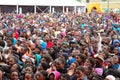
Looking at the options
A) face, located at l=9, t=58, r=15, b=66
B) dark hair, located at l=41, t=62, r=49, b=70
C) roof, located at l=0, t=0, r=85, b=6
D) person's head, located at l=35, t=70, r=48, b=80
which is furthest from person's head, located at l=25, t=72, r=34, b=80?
roof, located at l=0, t=0, r=85, b=6

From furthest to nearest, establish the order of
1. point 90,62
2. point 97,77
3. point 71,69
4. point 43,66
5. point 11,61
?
point 11,61 → point 43,66 → point 90,62 → point 71,69 → point 97,77

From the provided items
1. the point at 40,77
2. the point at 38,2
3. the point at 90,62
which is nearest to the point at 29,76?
the point at 40,77

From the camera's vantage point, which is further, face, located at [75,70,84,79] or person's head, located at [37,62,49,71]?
person's head, located at [37,62,49,71]

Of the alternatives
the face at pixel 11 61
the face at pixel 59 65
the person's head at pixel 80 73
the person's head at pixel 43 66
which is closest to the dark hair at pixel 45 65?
the person's head at pixel 43 66

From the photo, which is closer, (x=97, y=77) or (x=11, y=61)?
(x=97, y=77)

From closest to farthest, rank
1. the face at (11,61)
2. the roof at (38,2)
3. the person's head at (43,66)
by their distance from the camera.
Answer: the person's head at (43,66) < the face at (11,61) < the roof at (38,2)

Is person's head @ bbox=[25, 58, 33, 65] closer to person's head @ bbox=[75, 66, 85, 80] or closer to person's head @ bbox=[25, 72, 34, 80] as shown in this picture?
person's head @ bbox=[25, 72, 34, 80]

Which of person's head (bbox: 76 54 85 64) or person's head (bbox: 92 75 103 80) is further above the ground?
person's head (bbox: 76 54 85 64)

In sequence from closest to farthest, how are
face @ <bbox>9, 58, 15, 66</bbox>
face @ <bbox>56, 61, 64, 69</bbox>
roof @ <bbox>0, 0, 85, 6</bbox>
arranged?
1. face @ <bbox>56, 61, 64, 69</bbox>
2. face @ <bbox>9, 58, 15, 66</bbox>
3. roof @ <bbox>0, 0, 85, 6</bbox>

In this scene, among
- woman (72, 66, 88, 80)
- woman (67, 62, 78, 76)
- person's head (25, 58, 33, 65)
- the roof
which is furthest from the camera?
the roof

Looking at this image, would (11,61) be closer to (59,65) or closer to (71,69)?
(59,65)

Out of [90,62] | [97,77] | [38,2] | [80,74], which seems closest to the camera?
[80,74]

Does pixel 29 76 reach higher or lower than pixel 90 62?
lower

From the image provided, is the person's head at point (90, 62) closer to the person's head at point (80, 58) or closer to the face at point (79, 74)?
the person's head at point (80, 58)
